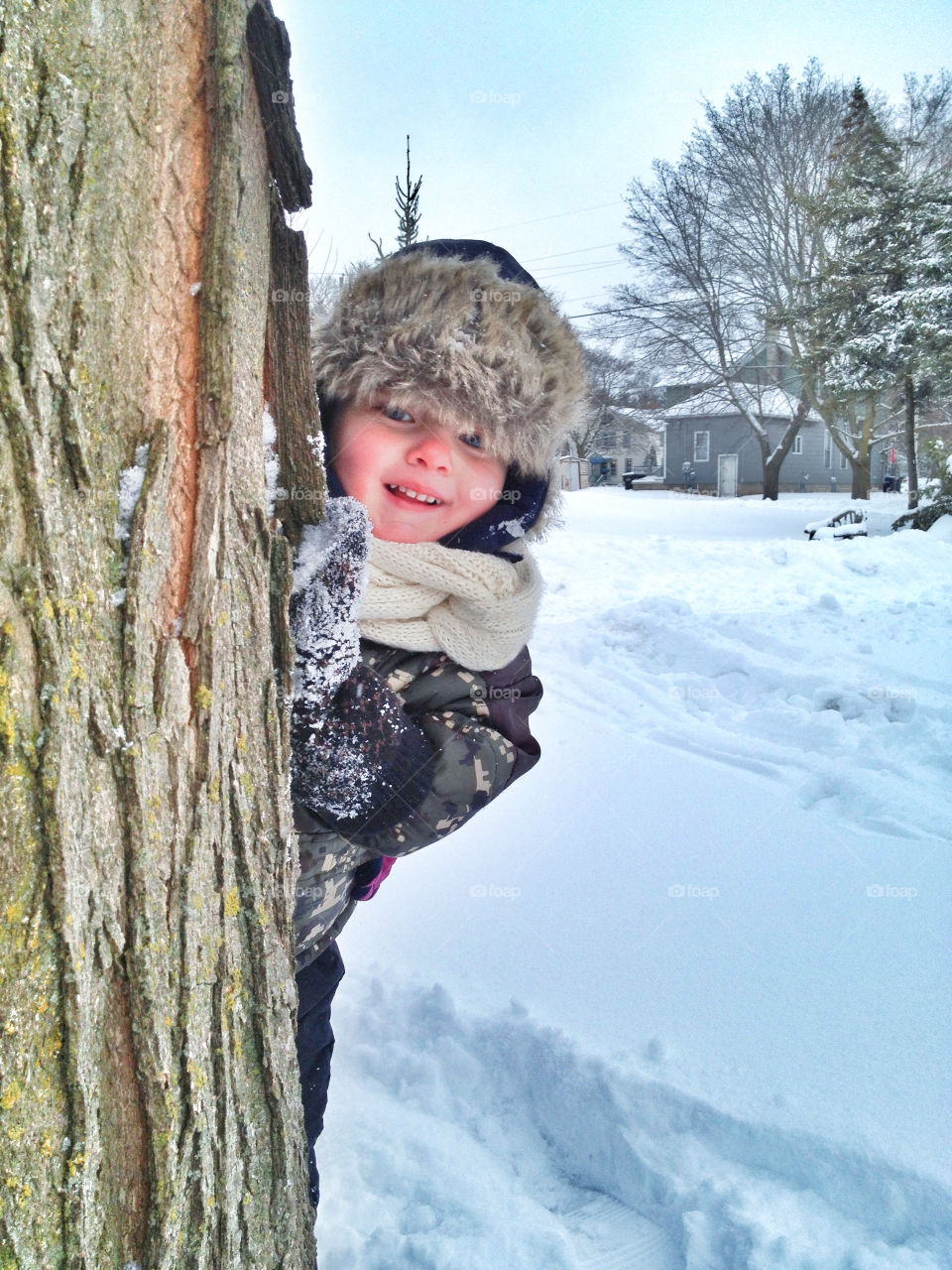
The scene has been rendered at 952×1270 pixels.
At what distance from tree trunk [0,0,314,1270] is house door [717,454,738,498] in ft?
100

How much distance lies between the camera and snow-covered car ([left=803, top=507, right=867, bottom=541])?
13.0 m

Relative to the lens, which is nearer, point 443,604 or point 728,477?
point 443,604

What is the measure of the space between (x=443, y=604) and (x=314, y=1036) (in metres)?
1.14

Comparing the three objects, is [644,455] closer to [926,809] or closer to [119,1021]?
[926,809]

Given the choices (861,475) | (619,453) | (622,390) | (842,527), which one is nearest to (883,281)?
(842,527)

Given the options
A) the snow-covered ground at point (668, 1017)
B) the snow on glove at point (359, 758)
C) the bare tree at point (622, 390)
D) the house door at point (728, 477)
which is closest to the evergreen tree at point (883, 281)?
the bare tree at point (622, 390)

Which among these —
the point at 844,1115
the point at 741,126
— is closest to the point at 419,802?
the point at 844,1115

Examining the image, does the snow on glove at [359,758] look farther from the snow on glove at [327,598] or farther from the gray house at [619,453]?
the gray house at [619,453]

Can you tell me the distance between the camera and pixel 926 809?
3488 mm

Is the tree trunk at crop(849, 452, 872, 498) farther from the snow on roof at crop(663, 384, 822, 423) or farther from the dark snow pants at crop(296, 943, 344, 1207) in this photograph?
the dark snow pants at crop(296, 943, 344, 1207)

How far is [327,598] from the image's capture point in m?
1.44

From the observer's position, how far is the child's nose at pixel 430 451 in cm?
177

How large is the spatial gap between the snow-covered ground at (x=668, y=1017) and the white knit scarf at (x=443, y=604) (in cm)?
125

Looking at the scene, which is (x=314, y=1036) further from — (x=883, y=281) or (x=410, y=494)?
(x=883, y=281)
